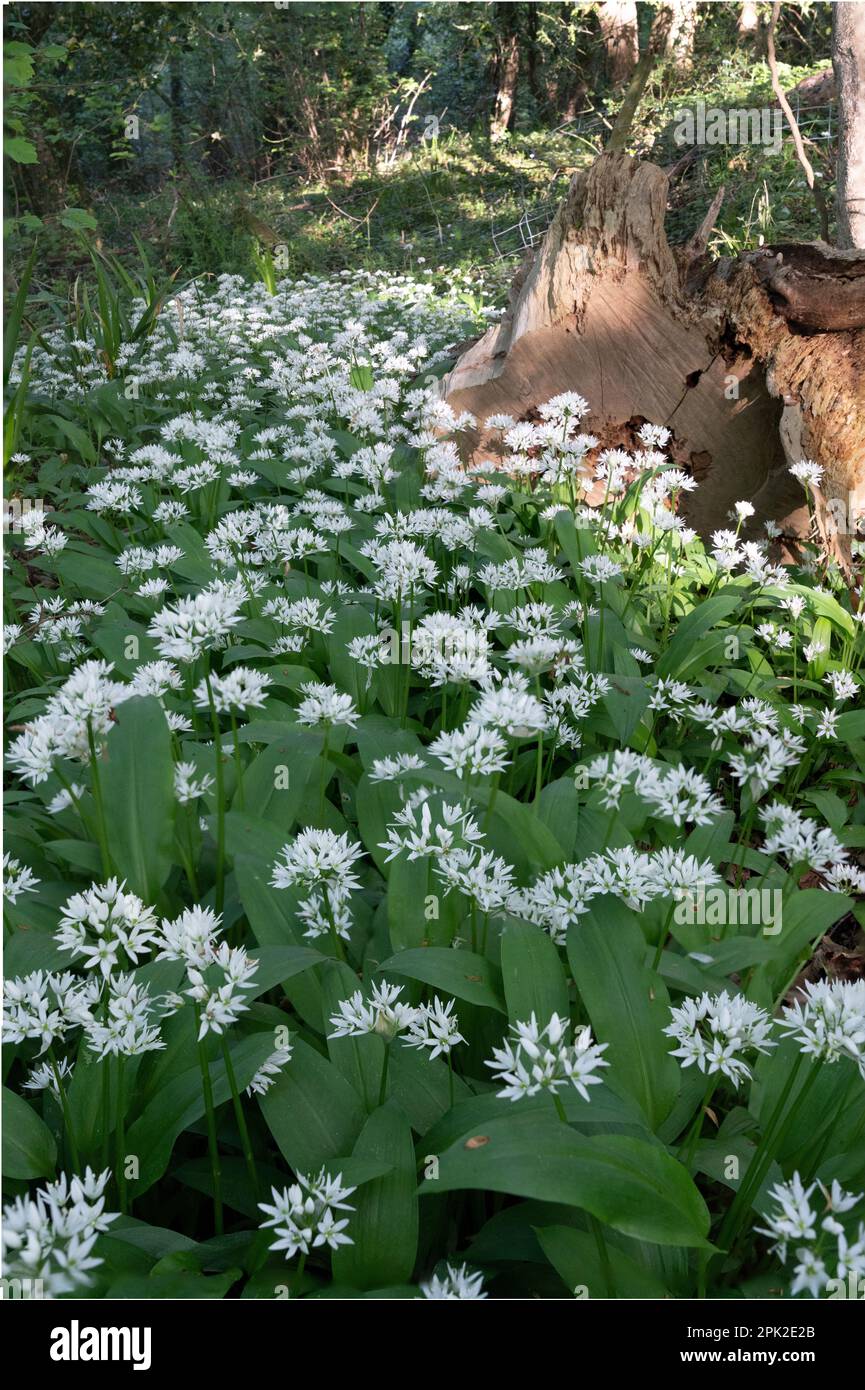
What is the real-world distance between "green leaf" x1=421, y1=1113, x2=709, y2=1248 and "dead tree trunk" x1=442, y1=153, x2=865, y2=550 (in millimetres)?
3542

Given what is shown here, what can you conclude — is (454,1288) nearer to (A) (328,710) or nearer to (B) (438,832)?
(B) (438,832)

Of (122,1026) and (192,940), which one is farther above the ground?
(192,940)

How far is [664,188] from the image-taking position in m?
4.75

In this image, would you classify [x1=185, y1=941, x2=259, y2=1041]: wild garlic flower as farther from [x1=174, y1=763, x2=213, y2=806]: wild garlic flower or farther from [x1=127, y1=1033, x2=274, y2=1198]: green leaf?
[x1=174, y1=763, x2=213, y2=806]: wild garlic flower

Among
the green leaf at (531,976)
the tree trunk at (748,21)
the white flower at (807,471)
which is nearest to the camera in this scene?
the green leaf at (531,976)

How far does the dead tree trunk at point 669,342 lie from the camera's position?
4309 millimetres

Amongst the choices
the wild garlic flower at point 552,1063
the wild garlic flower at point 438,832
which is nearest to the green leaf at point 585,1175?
the wild garlic flower at point 552,1063

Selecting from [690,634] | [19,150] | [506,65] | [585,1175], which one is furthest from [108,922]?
[506,65]

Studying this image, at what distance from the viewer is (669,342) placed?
15.3 ft

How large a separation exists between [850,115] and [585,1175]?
6107mm

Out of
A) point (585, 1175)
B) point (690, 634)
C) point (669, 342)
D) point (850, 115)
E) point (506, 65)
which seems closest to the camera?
point (585, 1175)

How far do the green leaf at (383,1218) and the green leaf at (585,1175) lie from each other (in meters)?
0.27

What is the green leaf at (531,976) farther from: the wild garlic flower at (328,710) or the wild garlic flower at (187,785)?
the wild garlic flower at (187,785)

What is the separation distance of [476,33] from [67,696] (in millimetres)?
21165
